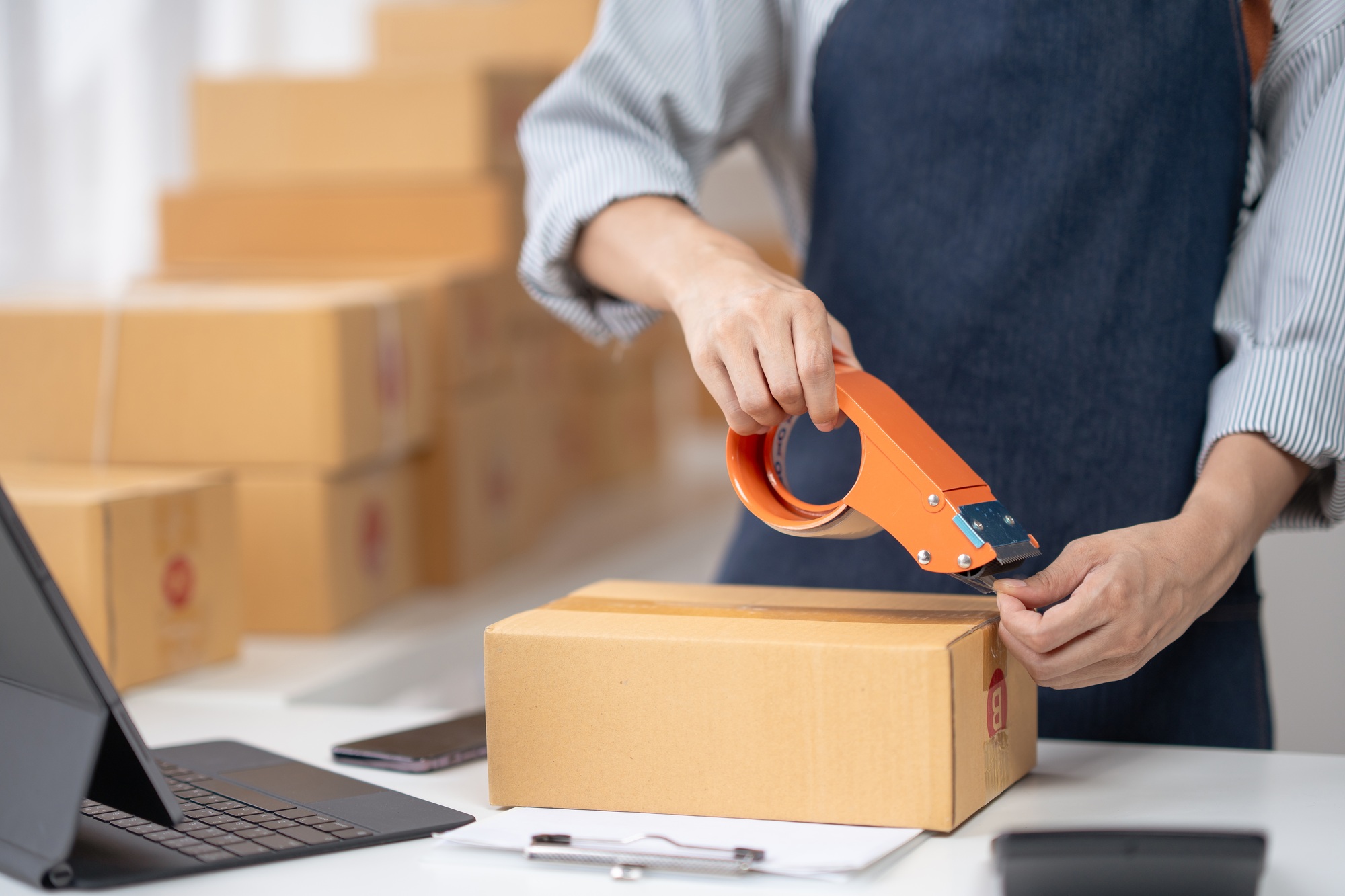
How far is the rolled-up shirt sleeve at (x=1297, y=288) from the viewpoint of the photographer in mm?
840

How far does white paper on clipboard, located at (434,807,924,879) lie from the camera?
0.61m

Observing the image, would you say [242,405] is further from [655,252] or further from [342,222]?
[655,252]

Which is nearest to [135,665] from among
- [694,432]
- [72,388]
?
[72,388]

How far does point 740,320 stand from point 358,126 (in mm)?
1252

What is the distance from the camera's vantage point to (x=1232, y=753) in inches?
31.8

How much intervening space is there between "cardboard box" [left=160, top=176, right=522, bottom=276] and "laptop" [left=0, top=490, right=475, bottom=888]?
1207 mm

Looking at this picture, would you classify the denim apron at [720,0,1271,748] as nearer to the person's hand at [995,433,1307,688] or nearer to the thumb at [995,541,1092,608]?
the person's hand at [995,433,1307,688]

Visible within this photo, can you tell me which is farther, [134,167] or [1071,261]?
[134,167]

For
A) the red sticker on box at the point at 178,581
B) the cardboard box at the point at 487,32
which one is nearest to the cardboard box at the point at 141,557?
the red sticker on box at the point at 178,581

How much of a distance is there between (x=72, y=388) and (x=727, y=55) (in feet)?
2.76

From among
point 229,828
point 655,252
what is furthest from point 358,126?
point 229,828

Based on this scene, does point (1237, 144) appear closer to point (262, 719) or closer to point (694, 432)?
point (262, 719)

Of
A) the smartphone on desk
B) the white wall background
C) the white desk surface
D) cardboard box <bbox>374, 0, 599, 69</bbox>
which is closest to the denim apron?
the white desk surface

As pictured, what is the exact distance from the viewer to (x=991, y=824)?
0.67 m
